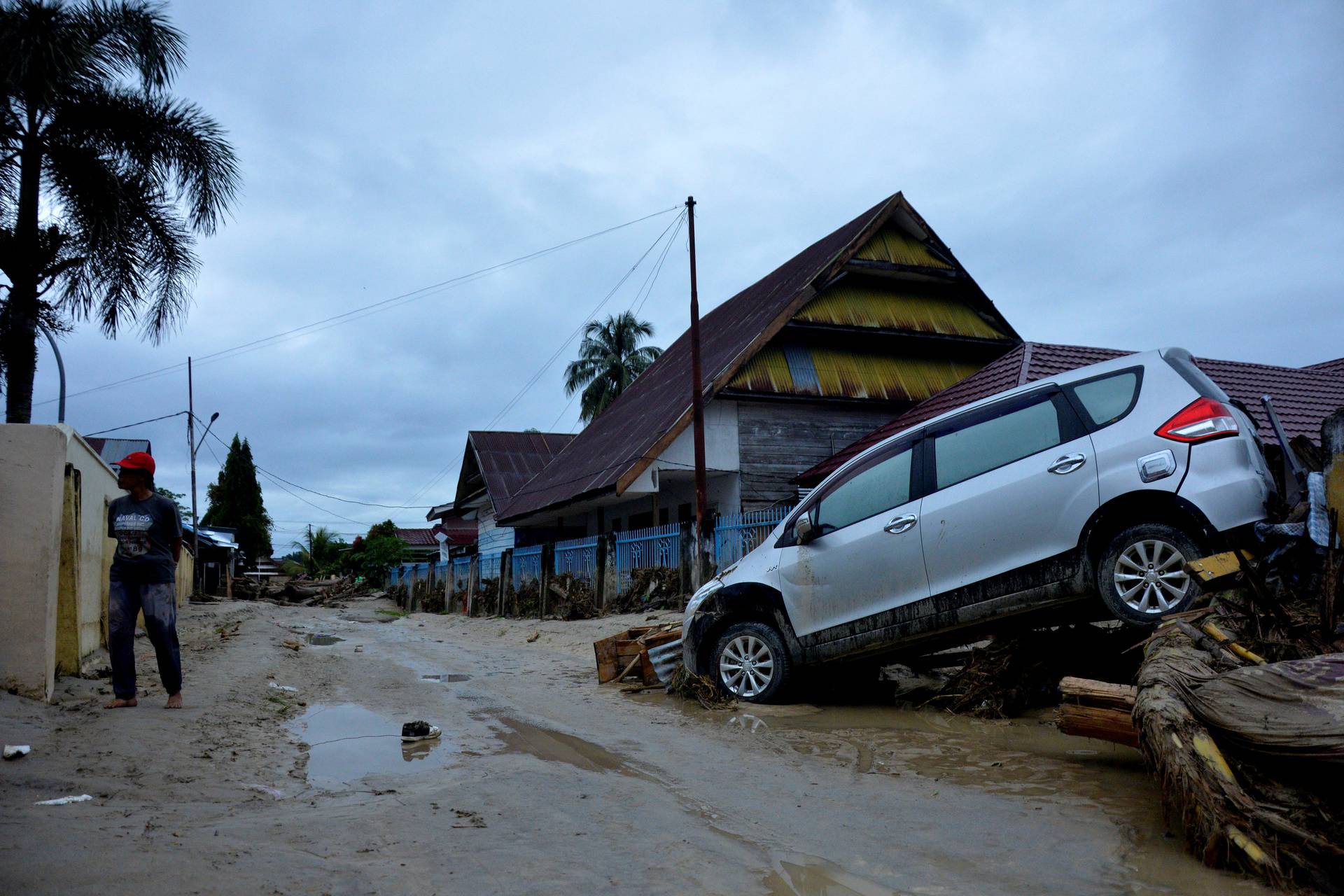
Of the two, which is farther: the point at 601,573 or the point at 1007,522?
the point at 601,573

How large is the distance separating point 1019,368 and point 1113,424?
1071cm

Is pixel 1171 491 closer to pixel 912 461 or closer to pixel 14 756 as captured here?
pixel 912 461

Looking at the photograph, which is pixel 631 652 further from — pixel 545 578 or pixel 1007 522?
pixel 545 578

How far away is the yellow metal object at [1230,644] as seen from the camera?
3912mm

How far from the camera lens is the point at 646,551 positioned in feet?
55.7

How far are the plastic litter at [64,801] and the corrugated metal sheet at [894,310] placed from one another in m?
17.6

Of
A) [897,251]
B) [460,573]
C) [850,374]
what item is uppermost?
[897,251]

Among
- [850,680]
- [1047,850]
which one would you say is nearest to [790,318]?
[850,680]

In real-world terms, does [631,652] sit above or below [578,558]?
below

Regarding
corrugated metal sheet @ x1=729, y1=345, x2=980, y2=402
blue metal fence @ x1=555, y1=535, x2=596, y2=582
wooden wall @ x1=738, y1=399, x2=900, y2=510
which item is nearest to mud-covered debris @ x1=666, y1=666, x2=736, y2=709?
blue metal fence @ x1=555, y1=535, x2=596, y2=582

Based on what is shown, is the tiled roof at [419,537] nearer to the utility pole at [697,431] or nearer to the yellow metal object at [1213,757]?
the utility pole at [697,431]

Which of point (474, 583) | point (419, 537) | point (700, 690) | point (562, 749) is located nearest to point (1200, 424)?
point (700, 690)

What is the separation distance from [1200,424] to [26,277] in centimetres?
1716

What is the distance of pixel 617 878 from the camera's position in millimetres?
3156
